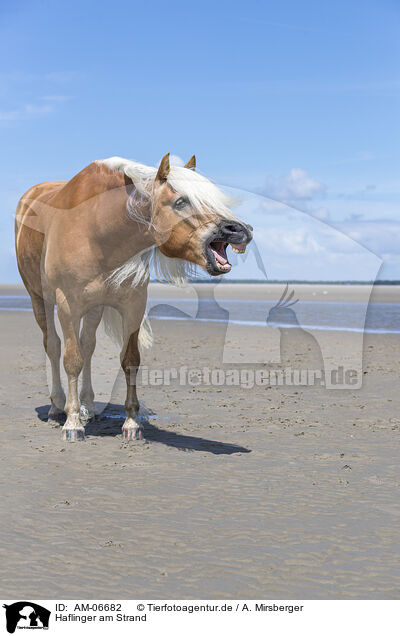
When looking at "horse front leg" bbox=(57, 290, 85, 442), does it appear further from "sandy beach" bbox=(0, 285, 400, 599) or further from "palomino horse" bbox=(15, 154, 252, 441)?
"sandy beach" bbox=(0, 285, 400, 599)

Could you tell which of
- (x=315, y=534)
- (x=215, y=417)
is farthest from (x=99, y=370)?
(x=315, y=534)

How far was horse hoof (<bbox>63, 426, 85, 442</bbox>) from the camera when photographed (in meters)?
6.47

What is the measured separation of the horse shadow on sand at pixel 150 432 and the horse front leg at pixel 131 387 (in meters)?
0.16

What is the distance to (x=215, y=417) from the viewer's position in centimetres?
770

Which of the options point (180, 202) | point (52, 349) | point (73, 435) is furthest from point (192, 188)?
point (52, 349)

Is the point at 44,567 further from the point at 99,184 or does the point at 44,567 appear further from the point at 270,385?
the point at 270,385

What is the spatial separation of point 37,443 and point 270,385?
439 cm

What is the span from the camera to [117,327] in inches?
284

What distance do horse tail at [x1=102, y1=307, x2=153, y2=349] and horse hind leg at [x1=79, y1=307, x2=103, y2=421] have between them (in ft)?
0.31

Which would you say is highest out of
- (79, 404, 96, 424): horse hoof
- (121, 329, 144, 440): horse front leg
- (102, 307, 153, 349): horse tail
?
(102, 307, 153, 349): horse tail

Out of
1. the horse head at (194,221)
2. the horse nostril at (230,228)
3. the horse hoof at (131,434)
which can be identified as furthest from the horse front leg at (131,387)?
the horse nostril at (230,228)

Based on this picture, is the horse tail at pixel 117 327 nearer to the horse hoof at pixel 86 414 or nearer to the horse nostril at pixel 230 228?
the horse hoof at pixel 86 414
